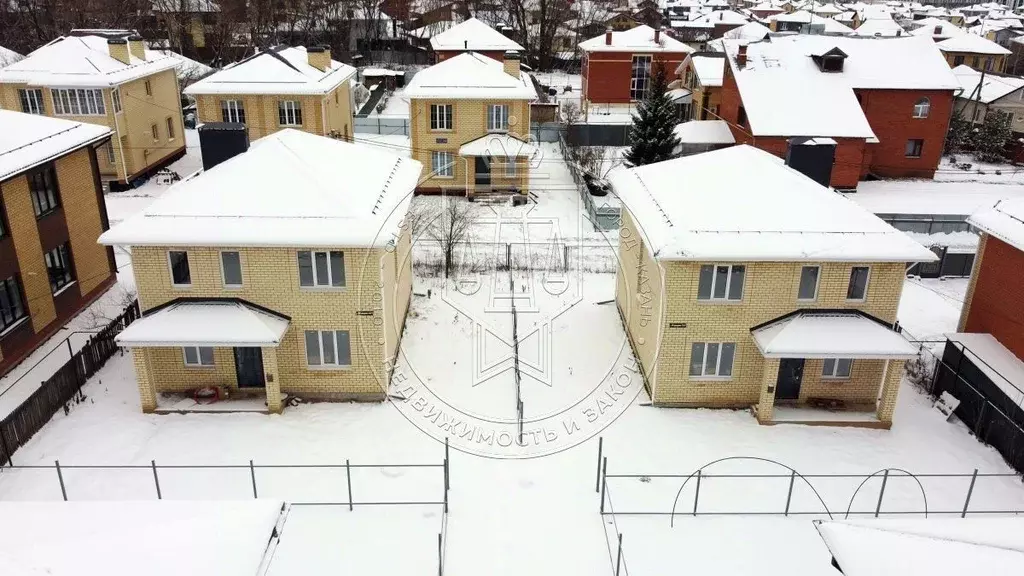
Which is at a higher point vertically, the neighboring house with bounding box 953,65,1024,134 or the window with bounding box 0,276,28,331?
the neighboring house with bounding box 953,65,1024,134

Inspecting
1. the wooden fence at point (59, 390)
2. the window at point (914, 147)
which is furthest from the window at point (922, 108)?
the wooden fence at point (59, 390)

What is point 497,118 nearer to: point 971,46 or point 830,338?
point 830,338

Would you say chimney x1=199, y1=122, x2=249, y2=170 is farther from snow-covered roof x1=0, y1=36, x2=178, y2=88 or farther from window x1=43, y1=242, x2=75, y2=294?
snow-covered roof x1=0, y1=36, x2=178, y2=88

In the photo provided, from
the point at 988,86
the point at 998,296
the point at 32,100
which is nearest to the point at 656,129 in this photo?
the point at 998,296

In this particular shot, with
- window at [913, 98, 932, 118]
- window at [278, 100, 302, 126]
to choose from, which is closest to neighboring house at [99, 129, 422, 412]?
window at [278, 100, 302, 126]

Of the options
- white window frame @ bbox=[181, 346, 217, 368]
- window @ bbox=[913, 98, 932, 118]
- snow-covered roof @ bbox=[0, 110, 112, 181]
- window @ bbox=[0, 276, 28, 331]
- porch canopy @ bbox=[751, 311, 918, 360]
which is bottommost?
white window frame @ bbox=[181, 346, 217, 368]

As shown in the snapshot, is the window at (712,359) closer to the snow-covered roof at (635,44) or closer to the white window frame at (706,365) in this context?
the white window frame at (706,365)

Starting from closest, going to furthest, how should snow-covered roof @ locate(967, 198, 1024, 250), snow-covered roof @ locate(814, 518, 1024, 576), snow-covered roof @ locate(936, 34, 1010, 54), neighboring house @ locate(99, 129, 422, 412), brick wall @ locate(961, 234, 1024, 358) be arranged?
snow-covered roof @ locate(814, 518, 1024, 576) → neighboring house @ locate(99, 129, 422, 412) → snow-covered roof @ locate(967, 198, 1024, 250) → brick wall @ locate(961, 234, 1024, 358) → snow-covered roof @ locate(936, 34, 1010, 54)

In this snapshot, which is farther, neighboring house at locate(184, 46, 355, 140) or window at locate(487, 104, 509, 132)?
window at locate(487, 104, 509, 132)
